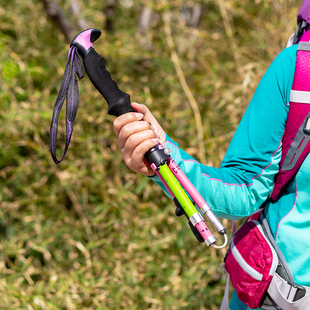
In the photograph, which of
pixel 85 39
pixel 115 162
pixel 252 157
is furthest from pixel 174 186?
pixel 115 162

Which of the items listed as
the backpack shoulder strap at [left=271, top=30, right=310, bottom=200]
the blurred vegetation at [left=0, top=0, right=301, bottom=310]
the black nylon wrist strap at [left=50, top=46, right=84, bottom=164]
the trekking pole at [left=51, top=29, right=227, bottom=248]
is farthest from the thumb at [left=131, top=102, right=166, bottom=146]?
the blurred vegetation at [left=0, top=0, right=301, bottom=310]

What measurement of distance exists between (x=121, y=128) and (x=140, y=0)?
1974 mm

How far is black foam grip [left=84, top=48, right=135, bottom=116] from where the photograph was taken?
69cm

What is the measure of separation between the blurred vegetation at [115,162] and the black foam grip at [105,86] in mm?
1461

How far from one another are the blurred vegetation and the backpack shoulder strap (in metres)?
1.29

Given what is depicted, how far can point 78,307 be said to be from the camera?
6.22 ft

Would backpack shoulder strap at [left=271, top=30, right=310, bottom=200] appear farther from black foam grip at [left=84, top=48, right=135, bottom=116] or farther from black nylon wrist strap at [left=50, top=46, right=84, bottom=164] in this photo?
black nylon wrist strap at [left=50, top=46, right=84, bottom=164]

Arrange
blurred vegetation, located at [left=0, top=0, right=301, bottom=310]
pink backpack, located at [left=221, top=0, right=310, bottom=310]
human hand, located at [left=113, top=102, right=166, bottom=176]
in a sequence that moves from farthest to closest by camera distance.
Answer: blurred vegetation, located at [left=0, top=0, right=301, bottom=310]
pink backpack, located at [left=221, top=0, right=310, bottom=310]
human hand, located at [left=113, top=102, right=166, bottom=176]

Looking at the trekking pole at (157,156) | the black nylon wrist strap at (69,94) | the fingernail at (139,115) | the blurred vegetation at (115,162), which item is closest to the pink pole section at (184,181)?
the trekking pole at (157,156)

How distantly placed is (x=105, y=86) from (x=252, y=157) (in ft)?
1.29

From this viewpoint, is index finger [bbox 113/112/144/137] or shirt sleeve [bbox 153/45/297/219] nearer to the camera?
index finger [bbox 113/112/144/137]

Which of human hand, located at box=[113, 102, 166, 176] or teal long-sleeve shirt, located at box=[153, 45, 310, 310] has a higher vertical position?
human hand, located at box=[113, 102, 166, 176]

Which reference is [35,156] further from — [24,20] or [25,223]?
[24,20]

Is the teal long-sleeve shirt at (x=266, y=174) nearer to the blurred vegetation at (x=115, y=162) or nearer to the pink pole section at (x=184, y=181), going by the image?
the pink pole section at (x=184, y=181)
